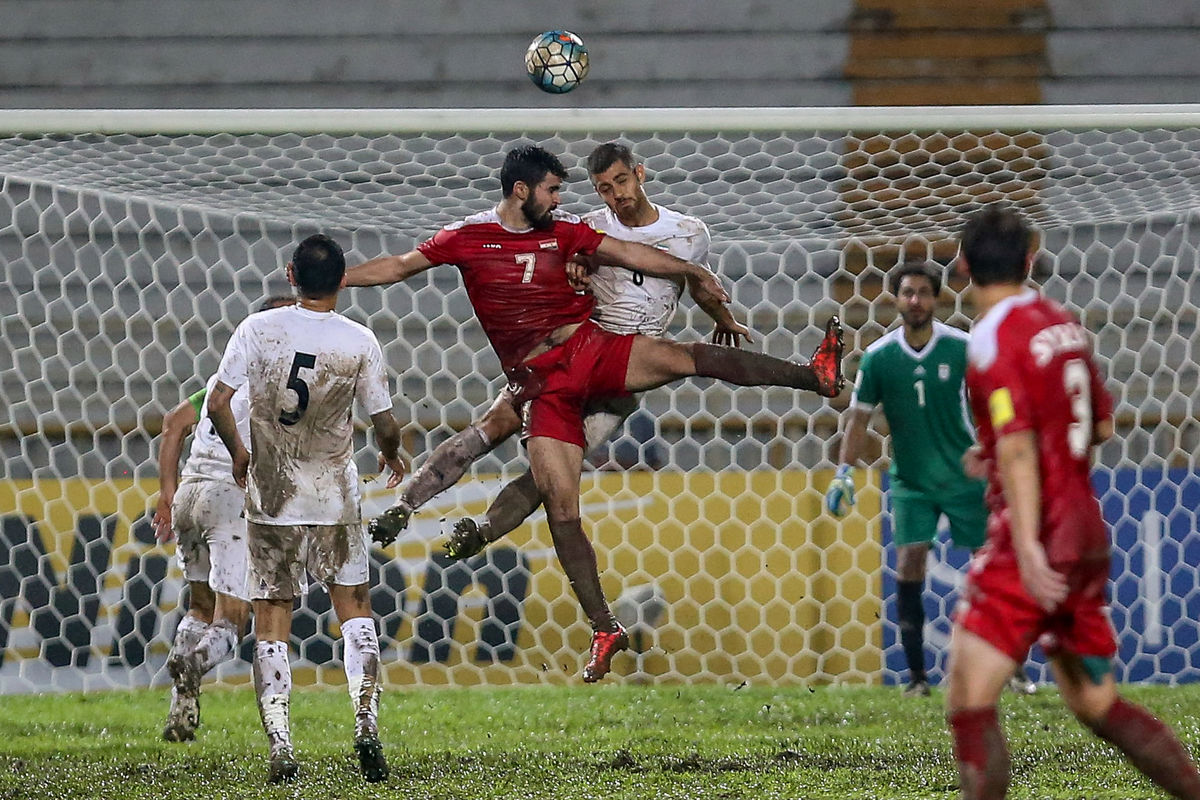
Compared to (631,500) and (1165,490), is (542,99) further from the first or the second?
(1165,490)

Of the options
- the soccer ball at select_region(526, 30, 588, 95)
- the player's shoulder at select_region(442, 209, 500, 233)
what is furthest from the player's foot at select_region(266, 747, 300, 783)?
the soccer ball at select_region(526, 30, 588, 95)

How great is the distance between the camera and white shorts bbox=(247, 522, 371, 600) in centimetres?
447

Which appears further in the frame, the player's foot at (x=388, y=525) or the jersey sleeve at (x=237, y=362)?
the player's foot at (x=388, y=525)

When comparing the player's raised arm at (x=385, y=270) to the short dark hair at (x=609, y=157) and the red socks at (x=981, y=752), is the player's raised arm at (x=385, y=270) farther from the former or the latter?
the red socks at (x=981, y=752)

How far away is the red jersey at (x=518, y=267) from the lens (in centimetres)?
491

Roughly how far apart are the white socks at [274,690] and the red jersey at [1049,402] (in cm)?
237

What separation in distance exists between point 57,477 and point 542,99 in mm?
3230

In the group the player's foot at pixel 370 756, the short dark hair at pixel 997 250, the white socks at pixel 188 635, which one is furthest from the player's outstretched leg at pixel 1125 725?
the white socks at pixel 188 635

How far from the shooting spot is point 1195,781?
3031 mm

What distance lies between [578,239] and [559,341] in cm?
35

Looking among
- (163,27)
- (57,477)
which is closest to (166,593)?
(57,477)

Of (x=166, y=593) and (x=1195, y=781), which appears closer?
(x=1195, y=781)

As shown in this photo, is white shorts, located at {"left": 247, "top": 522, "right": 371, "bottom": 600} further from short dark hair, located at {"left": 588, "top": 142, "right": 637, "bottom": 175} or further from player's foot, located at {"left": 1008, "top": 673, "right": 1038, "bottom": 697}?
player's foot, located at {"left": 1008, "top": 673, "right": 1038, "bottom": 697}

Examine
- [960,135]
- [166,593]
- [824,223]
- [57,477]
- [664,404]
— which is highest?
[960,135]
